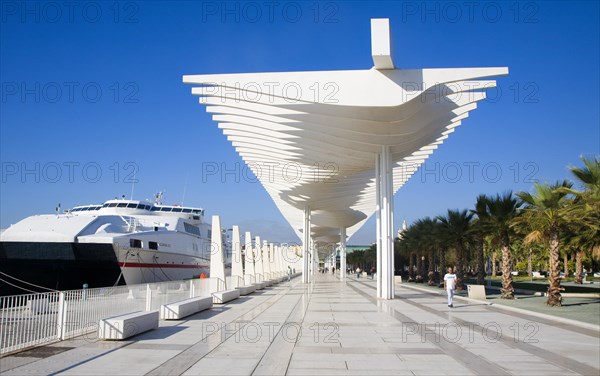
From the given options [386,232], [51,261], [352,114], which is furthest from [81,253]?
[352,114]

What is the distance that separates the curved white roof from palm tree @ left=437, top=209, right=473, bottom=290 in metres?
3.86

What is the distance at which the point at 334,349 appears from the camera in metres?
8.51

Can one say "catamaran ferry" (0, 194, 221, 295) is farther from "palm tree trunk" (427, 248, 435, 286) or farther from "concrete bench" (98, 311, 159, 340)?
"palm tree trunk" (427, 248, 435, 286)

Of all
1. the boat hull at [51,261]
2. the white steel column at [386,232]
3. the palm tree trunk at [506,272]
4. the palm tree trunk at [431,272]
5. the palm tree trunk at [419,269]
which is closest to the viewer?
the palm tree trunk at [506,272]

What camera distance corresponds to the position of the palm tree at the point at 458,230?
89.5 ft

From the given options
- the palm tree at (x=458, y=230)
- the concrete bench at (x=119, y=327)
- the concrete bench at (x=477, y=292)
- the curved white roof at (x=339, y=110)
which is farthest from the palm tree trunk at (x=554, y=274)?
the concrete bench at (x=119, y=327)

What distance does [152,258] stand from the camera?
93.1ft

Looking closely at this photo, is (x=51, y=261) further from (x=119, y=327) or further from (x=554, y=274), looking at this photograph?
(x=554, y=274)

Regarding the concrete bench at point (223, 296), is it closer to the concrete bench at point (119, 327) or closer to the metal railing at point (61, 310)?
the metal railing at point (61, 310)

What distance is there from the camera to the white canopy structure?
16.4 metres

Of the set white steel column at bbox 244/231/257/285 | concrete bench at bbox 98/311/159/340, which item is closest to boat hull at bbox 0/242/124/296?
white steel column at bbox 244/231/257/285

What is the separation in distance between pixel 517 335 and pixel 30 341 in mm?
8583

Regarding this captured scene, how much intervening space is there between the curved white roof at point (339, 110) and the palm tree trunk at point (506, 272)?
16.5 feet

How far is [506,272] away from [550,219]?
3.99 metres
